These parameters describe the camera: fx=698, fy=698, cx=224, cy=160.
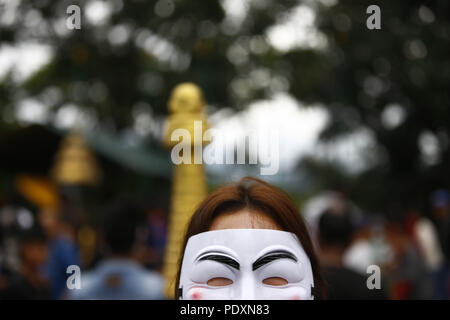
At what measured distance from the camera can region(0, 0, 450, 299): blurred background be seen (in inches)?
270

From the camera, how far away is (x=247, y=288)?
200 centimetres

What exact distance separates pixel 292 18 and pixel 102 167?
5.28 m

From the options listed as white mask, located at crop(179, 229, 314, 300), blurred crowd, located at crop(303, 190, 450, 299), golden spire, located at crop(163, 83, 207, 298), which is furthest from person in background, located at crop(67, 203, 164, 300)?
blurred crowd, located at crop(303, 190, 450, 299)

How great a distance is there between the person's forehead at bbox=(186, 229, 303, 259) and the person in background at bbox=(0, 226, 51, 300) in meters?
2.31

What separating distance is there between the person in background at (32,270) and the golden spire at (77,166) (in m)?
6.78

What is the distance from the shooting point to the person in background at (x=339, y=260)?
11.3 ft

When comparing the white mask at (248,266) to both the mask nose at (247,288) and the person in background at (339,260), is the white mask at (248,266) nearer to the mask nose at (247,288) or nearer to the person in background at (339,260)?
the mask nose at (247,288)

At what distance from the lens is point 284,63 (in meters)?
13.2

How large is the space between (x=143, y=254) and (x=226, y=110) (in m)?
7.16

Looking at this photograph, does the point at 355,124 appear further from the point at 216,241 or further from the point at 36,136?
the point at 216,241

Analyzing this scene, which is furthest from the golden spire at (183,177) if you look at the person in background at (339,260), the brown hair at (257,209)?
the brown hair at (257,209)

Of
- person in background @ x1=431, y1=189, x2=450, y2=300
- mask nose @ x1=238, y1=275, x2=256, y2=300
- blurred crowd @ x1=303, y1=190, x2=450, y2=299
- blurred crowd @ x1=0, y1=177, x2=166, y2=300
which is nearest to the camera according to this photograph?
mask nose @ x1=238, y1=275, x2=256, y2=300

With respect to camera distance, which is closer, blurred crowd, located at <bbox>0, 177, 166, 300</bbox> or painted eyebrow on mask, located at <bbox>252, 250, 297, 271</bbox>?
painted eyebrow on mask, located at <bbox>252, 250, 297, 271</bbox>

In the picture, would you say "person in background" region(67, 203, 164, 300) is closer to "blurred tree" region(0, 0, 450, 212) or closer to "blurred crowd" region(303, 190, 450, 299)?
"blurred crowd" region(303, 190, 450, 299)
